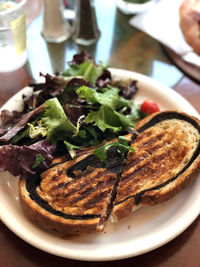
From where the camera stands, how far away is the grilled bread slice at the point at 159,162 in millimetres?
1952

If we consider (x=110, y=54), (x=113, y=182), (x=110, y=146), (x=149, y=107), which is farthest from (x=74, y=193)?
(x=110, y=54)

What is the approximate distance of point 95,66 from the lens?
2758mm

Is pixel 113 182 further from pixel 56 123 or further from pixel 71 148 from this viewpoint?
pixel 56 123

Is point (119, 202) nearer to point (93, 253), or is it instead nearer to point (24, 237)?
point (93, 253)

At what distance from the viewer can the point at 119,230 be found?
1925 millimetres

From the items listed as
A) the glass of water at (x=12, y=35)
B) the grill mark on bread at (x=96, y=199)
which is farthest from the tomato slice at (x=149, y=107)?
the glass of water at (x=12, y=35)

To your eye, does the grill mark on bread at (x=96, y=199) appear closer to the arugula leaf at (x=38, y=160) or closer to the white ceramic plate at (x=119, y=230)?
the white ceramic plate at (x=119, y=230)

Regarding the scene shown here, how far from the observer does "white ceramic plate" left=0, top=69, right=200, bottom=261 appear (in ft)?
5.74

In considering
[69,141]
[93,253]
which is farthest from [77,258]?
[69,141]

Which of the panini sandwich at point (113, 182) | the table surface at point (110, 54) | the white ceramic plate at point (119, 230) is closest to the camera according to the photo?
the white ceramic plate at point (119, 230)

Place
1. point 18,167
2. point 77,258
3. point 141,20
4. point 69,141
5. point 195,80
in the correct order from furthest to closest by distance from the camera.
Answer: point 141,20 < point 195,80 < point 69,141 < point 18,167 < point 77,258

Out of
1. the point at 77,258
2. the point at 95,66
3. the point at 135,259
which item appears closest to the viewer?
the point at 77,258

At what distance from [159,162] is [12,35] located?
5.59 ft

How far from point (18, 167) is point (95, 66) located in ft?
3.76
